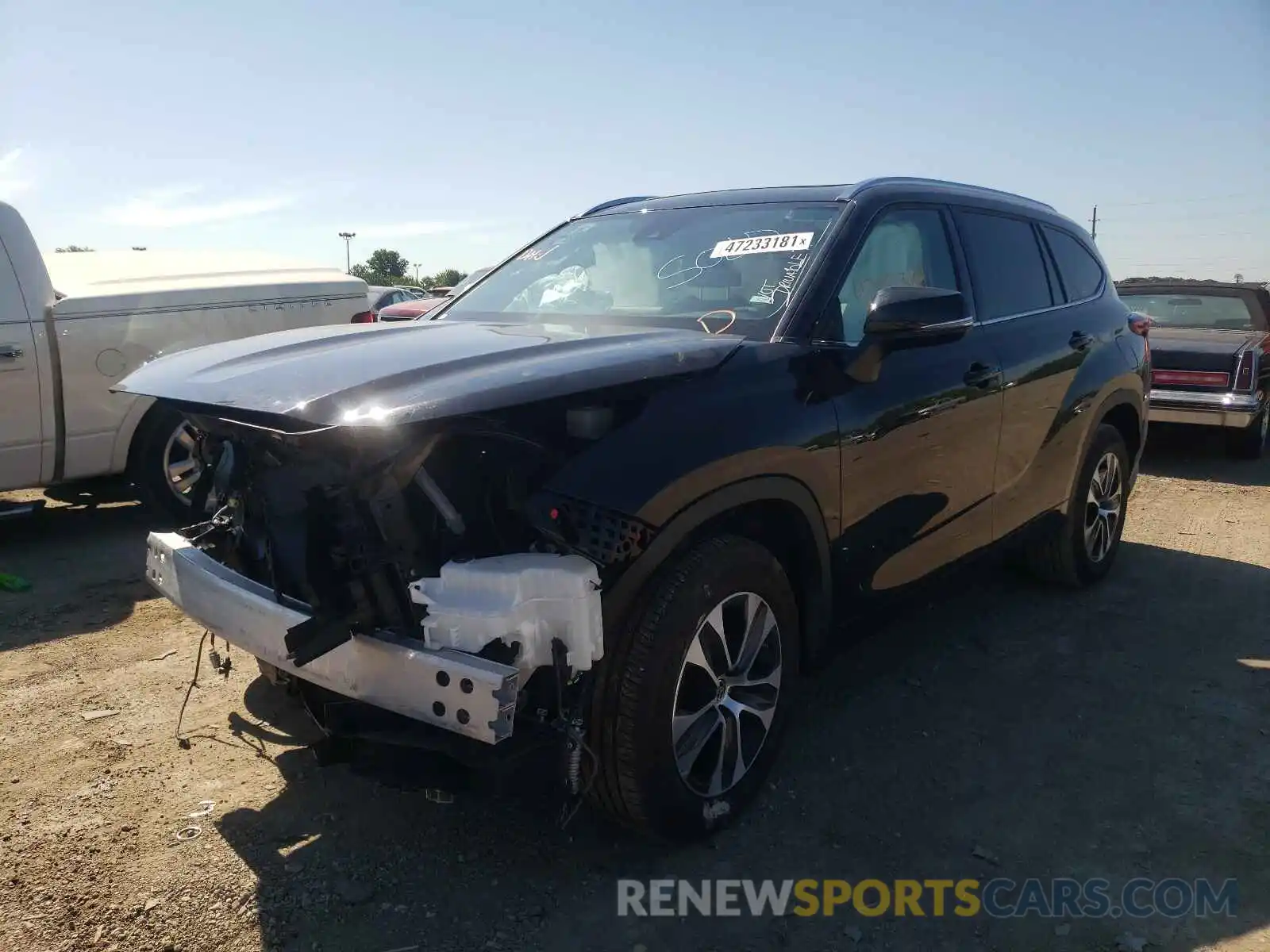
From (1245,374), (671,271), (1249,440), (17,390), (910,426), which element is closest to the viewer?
(910,426)

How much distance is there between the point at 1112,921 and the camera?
2.56 metres

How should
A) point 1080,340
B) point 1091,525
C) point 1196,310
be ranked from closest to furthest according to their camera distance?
1. point 1080,340
2. point 1091,525
3. point 1196,310

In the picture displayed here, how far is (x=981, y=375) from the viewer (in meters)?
3.78

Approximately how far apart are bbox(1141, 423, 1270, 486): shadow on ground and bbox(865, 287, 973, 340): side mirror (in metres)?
6.56

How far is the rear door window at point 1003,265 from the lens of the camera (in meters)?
4.05

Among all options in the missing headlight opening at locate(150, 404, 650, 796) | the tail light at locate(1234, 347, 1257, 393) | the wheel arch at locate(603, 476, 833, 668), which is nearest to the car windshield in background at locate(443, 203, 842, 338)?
the wheel arch at locate(603, 476, 833, 668)

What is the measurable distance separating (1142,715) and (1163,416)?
631cm

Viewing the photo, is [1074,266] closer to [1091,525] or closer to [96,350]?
[1091,525]

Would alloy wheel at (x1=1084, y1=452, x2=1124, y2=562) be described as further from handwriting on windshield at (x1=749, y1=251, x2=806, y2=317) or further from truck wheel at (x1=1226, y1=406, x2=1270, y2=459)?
truck wheel at (x1=1226, y1=406, x2=1270, y2=459)

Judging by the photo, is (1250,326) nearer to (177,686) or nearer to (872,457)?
(872,457)

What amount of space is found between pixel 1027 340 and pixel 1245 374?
5989 millimetres

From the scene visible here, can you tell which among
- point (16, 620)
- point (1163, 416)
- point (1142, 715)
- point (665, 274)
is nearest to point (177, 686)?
point (16, 620)

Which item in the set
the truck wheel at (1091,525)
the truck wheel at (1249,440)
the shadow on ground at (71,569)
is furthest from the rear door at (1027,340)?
the truck wheel at (1249,440)

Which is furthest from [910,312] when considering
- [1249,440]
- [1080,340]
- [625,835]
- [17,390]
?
[1249,440]
